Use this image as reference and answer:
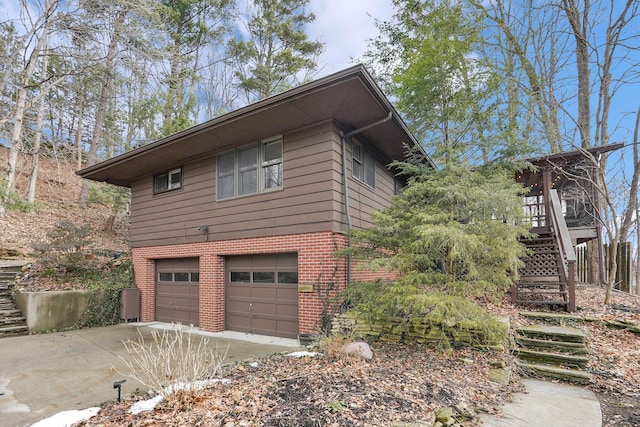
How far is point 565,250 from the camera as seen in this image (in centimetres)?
728

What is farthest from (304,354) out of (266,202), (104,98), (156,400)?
(104,98)

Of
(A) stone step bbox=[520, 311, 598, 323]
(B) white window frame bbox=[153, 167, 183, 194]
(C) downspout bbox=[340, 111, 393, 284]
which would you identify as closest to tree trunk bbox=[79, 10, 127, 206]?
(B) white window frame bbox=[153, 167, 183, 194]

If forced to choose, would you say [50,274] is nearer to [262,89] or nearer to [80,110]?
[80,110]

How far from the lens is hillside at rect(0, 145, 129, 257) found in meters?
11.4

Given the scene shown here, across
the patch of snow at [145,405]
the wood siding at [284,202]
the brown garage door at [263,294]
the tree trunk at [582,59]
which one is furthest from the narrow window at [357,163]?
the tree trunk at [582,59]

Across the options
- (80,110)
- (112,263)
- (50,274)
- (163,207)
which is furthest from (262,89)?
(50,274)

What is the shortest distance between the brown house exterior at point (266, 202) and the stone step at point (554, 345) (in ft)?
10.1

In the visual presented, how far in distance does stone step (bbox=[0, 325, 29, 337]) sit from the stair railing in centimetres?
1208

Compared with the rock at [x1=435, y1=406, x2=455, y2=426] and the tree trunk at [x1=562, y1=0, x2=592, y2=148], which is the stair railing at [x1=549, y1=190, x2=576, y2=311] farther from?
the rock at [x1=435, y1=406, x2=455, y2=426]

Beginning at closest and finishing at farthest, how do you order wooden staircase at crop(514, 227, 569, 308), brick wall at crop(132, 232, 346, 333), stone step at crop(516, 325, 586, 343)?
stone step at crop(516, 325, 586, 343)
brick wall at crop(132, 232, 346, 333)
wooden staircase at crop(514, 227, 569, 308)

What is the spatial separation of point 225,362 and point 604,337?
20.7 ft

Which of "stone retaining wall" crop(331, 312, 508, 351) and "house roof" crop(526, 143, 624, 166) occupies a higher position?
"house roof" crop(526, 143, 624, 166)

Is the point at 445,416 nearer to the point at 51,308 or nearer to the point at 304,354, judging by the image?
the point at 304,354

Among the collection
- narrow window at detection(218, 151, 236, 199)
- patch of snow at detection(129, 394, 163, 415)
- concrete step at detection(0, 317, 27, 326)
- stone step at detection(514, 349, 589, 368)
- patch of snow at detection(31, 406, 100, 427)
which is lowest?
concrete step at detection(0, 317, 27, 326)
